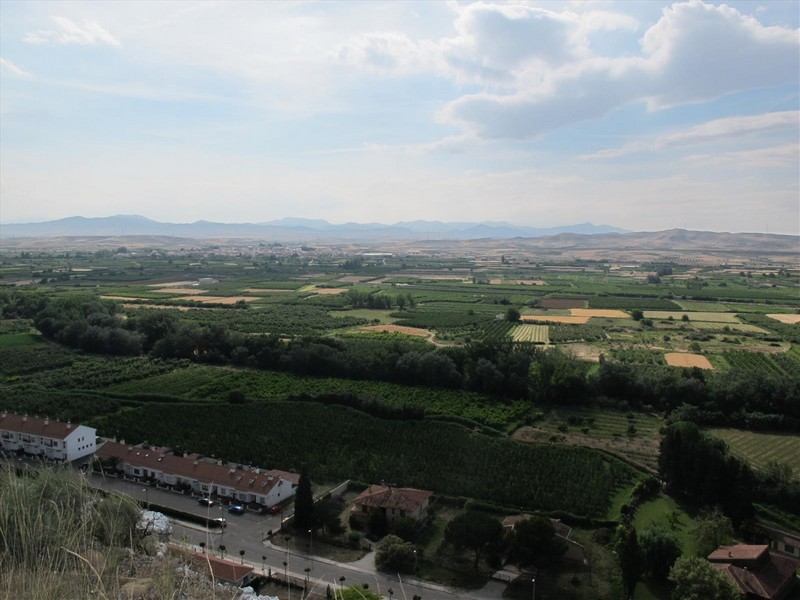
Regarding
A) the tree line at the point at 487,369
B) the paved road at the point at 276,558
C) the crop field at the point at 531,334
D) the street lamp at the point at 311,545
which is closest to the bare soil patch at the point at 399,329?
the tree line at the point at 487,369

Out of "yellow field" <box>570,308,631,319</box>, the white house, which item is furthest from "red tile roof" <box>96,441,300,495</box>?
"yellow field" <box>570,308,631,319</box>

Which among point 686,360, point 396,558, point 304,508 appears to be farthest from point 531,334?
point 396,558

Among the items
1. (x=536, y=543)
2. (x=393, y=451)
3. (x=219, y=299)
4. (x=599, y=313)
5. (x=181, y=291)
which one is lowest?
(x=393, y=451)

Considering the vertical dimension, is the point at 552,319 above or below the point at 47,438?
above

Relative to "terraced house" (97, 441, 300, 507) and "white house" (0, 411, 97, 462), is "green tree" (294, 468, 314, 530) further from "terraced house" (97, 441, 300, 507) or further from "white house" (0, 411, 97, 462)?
"white house" (0, 411, 97, 462)

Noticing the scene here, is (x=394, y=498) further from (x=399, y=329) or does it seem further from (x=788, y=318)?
(x=788, y=318)

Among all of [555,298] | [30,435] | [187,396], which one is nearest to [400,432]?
[187,396]

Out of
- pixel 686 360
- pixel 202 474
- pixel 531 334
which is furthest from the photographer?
pixel 531 334

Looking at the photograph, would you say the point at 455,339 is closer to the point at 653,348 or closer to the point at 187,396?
the point at 653,348
